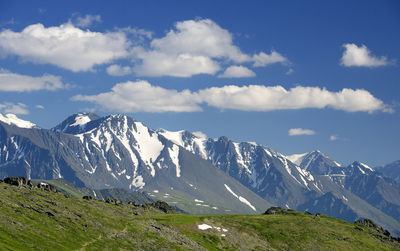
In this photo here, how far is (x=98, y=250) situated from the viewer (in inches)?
7367

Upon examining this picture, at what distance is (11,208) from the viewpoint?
199250 mm

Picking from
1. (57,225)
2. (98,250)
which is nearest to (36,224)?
(57,225)

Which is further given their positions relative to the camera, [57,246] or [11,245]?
[57,246]

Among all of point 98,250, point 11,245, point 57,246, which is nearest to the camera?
point 11,245

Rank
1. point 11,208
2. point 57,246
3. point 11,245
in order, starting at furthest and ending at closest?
point 11,208, point 57,246, point 11,245

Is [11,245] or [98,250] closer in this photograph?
[11,245]

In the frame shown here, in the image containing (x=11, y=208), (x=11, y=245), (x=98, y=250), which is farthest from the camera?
(x=11, y=208)

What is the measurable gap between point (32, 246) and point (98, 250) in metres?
26.4

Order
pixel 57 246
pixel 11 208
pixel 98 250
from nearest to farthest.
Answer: pixel 57 246 < pixel 98 250 < pixel 11 208

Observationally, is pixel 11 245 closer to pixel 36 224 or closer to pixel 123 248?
pixel 36 224

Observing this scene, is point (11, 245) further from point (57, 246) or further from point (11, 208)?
point (11, 208)

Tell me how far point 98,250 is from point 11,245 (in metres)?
34.1

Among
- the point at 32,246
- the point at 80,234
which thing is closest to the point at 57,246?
the point at 32,246

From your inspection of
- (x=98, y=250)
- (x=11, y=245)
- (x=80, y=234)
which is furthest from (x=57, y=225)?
(x=11, y=245)
